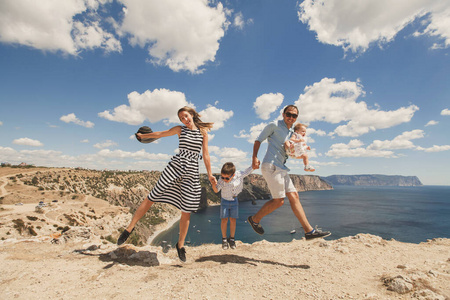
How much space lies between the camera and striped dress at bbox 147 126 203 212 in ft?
12.7

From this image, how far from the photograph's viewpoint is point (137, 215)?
12.4 ft

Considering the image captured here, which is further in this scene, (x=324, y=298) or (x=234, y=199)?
(x=234, y=199)

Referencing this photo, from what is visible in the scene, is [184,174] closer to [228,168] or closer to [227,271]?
[228,168]

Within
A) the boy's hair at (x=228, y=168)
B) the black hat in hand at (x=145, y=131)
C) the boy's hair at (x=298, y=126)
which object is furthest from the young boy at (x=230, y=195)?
the black hat in hand at (x=145, y=131)

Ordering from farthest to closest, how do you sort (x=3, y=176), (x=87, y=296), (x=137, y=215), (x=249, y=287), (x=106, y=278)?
(x=3, y=176)
(x=137, y=215)
(x=106, y=278)
(x=249, y=287)
(x=87, y=296)

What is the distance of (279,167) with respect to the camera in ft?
13.3

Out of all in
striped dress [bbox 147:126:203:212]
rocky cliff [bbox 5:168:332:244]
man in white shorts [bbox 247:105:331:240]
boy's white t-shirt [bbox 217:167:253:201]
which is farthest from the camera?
rocky cliff [bbox 5:168:332:244]

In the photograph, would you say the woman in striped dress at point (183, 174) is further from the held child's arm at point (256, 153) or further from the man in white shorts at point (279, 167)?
the man in white shorts at point (279, 167)

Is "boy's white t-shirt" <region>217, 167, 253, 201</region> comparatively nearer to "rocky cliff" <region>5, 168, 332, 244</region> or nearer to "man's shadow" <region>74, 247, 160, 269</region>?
"man's shadow" <region>74, 247, 160, 269</region>

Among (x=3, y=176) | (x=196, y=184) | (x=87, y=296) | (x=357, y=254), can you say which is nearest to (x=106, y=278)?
(x=87, y=296)

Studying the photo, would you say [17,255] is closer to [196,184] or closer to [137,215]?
[137,215]

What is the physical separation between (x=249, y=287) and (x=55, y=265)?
3.61 meters

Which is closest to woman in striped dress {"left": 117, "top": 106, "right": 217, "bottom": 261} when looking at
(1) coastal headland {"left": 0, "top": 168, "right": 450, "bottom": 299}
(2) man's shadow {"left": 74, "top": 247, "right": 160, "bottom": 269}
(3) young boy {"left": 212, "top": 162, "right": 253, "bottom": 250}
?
(2) man's shadow {"left": 74, "top": 247, "right": 160, "bottom": 269}

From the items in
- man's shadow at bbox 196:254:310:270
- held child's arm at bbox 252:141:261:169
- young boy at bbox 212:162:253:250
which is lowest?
man's shadow at bbox 196:254:310:270
